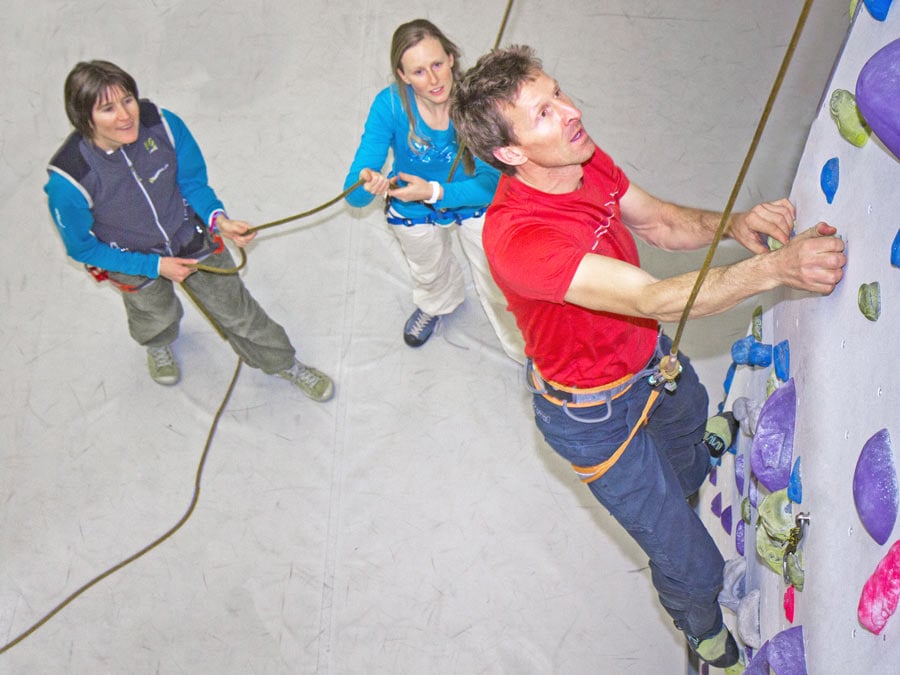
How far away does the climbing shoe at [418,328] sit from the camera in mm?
3490

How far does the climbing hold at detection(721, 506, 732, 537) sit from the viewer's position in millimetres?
2545

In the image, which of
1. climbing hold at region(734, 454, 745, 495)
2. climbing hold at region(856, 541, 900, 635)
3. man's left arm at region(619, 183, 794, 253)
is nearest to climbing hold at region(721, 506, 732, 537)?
climbing hold at region(734, 454, 745, 495)

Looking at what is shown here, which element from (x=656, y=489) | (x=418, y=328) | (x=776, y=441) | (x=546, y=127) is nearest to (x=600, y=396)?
(x=656, y=489)

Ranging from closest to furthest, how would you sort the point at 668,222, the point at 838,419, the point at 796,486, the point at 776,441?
the point at 838,419 < the point at 796,486 < the point at 776,441 < the point at 668,222

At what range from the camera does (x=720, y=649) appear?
2.43m

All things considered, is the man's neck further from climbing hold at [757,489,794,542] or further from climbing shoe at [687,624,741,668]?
climbing shoe at [687,624,741,668]

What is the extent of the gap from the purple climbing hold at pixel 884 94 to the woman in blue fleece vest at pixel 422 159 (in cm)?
134

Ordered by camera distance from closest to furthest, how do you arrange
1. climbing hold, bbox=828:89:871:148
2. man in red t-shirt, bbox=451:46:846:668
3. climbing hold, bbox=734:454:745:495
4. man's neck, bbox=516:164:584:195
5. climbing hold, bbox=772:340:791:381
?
climbing hold, bbox=828:89:871:148 → man in red t-shirt, bbox=451:46:846:668 → man's neck, bbox=516:164:584:195 → climbing hold, bbox=772:340:791:381 → climbing hold, bbox=734:454:745:495

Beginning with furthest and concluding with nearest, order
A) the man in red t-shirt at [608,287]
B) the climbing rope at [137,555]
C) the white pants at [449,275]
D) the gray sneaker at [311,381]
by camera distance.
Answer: the gray sneaker at [311,381], the climbing rope at [137,555], the white pants at [449,275], the man in red t-shirt at [608,287]

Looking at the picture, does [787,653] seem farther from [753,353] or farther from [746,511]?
[753,353]

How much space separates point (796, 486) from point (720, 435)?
68 cm

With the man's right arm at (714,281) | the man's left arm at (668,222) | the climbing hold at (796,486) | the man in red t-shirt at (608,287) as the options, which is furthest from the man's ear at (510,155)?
the climbing hold at (796,486)

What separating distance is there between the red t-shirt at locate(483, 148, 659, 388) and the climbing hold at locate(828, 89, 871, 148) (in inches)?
20.0

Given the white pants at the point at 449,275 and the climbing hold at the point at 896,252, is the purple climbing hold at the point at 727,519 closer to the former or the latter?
the white pants at the point at 449,275
